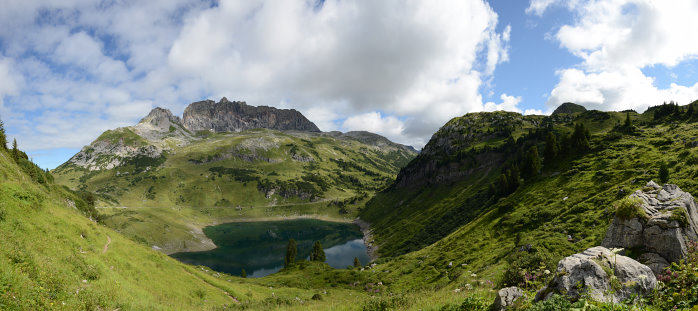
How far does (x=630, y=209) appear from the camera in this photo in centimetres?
1809

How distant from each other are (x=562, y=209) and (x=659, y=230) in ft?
130

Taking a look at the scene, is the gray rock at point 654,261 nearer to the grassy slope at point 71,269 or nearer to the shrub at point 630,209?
the shrub at point 630,209

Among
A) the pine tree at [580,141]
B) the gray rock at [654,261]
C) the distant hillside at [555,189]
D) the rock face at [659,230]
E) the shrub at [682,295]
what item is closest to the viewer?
the shrub at [682,295]

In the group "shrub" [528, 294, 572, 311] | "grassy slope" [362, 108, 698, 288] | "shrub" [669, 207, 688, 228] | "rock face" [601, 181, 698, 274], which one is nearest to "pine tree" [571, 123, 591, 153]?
"grassy slope" [362, 108, 698, 288]

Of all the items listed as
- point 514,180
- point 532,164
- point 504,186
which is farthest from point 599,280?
point 504,186

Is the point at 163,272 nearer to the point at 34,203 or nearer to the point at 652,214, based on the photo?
the point at 34,203

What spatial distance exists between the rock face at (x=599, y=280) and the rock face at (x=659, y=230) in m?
8.69

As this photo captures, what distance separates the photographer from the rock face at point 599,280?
923 cm

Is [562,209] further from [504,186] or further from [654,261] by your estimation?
[504,186]

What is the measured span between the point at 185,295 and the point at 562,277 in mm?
33960

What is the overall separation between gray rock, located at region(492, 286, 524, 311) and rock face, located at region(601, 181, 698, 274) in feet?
37.5

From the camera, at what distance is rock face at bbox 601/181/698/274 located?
1561 centimetres

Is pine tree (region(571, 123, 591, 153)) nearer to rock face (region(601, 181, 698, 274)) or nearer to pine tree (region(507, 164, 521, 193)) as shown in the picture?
pine tree (region(507, 164, 521, 193))

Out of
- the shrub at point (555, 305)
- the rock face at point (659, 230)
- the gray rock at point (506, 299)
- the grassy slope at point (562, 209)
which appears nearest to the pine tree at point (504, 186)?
the grassy slope at point (562, 209)
